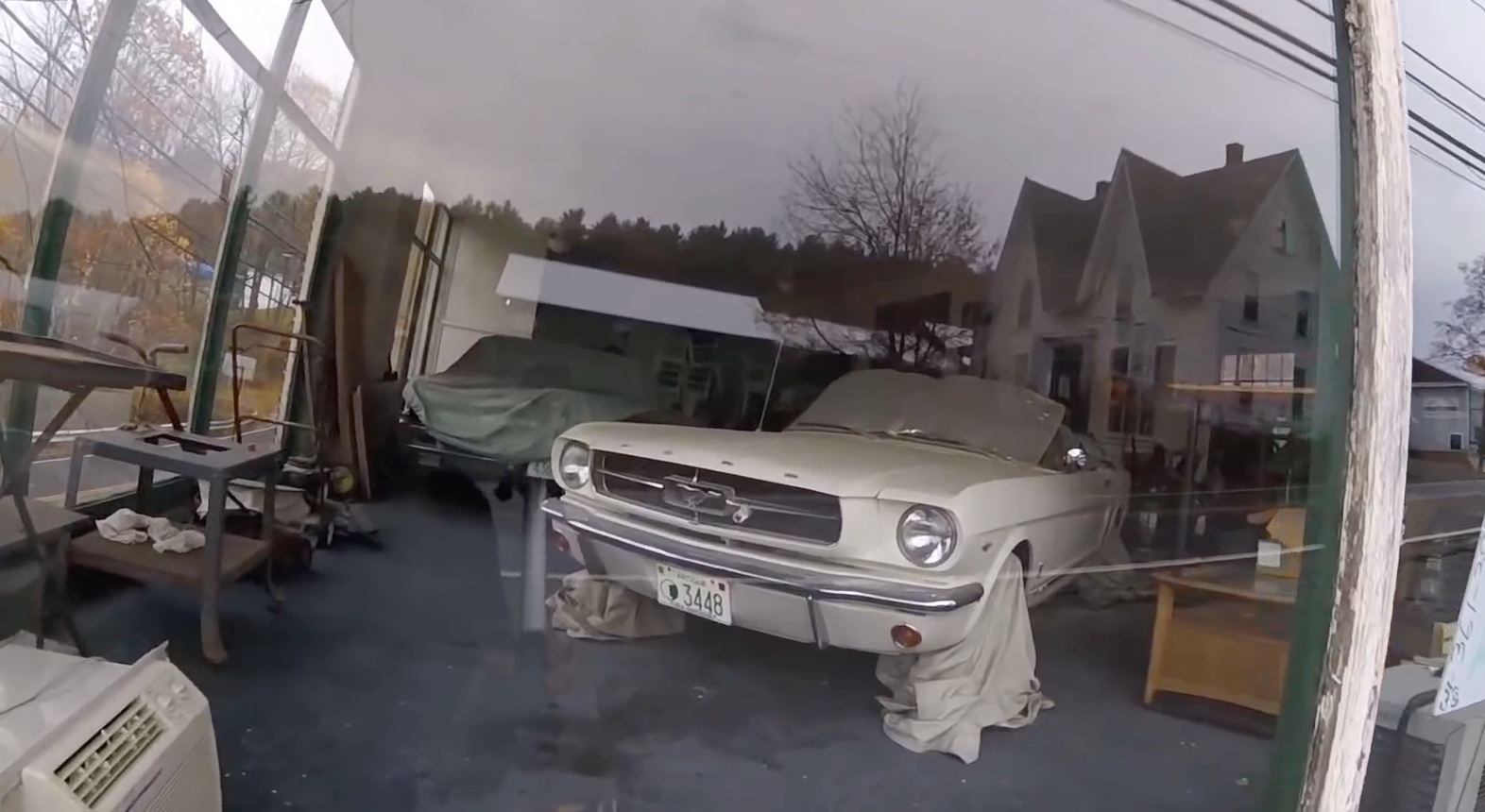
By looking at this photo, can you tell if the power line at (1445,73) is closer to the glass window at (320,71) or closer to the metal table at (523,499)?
the metal table at (523,499)

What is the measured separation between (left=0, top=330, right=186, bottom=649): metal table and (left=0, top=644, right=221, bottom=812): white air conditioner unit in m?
0.20

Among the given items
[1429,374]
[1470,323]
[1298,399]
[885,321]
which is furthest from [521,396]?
[1470,323]

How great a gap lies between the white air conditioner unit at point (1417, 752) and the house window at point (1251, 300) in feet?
5.17

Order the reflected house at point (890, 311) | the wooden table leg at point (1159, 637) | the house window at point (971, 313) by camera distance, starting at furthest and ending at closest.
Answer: the house window at point (971, 313), the reflected house at point (890, 311), the wooden table leg at point (1159, 637)

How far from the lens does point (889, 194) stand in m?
3.75

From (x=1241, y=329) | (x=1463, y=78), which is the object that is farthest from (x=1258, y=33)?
(x=1241, y=329)

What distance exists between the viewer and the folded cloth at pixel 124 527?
6.09ft

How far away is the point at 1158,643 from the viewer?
9.14 feet

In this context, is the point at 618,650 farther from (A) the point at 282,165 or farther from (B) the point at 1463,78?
(B) the point at 1463,78

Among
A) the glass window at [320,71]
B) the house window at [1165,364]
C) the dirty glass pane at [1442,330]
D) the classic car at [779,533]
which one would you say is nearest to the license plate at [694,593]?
the classic car at [779,533]

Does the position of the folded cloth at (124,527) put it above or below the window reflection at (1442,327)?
below

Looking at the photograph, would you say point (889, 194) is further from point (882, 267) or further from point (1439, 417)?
point (1439, 417)

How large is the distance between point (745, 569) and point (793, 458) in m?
0.34

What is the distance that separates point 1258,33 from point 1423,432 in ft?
4.91
